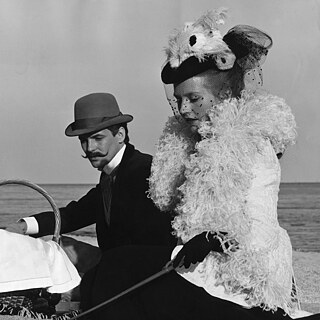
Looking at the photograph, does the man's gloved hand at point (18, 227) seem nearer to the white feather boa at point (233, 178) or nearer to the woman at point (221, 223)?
the woman at point (221, 223)

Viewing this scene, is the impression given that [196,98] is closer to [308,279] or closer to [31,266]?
[31,266]

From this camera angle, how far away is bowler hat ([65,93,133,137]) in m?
3.65

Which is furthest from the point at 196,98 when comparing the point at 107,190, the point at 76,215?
the point at 76,215

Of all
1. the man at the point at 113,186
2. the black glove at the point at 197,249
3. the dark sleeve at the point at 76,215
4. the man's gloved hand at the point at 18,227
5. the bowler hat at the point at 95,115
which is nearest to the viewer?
the black glove at the point at 197,249

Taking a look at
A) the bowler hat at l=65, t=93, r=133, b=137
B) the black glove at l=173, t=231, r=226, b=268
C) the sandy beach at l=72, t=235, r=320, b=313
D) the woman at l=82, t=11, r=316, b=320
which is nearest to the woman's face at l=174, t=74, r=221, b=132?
the woman at l=82, t=11, r=316, b=320

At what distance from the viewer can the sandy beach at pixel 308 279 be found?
4284 mm

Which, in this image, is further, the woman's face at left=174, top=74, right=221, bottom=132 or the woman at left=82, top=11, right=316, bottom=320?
the woman's face at left=174, top=74, right=221, bottom=132

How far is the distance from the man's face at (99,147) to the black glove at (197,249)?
112 cm

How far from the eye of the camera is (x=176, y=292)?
2.69 meters

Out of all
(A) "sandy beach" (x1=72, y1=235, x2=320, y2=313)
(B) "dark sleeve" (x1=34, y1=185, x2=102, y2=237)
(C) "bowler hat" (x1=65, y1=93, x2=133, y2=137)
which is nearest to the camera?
(C) "bowler hat" (x1=65, y1=93, x2=133, y2=137)

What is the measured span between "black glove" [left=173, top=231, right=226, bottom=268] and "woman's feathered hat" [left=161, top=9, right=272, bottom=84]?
622mm

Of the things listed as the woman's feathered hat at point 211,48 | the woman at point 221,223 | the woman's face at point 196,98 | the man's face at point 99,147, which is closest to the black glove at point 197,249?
the woman at point 221,223

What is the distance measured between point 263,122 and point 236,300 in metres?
0.60

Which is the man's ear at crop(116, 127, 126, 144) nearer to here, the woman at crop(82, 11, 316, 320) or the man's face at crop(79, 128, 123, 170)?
the man's face at crop(79, 128, 123, 170)
